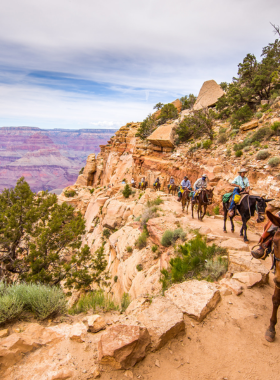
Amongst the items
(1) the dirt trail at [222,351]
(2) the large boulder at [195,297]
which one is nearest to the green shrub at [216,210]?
(2) the large boulder at [195,297]

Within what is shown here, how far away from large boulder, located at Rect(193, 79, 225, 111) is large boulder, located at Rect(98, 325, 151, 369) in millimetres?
34451

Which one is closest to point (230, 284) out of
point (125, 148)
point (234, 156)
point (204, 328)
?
point (204, 328)

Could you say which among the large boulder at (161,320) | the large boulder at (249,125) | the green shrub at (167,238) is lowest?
the green shrub at (167,238)

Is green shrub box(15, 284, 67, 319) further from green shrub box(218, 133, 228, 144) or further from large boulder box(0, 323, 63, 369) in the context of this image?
green shrub box(218, 133, 228, 144)

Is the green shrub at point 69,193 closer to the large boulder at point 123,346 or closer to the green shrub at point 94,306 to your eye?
the green shrub at point 94,306

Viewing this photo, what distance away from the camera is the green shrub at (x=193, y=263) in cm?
578

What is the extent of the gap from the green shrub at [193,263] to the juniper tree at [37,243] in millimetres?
7814

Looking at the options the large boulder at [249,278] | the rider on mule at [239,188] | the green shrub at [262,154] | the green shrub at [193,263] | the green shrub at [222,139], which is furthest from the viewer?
the green shrub at [222,139]

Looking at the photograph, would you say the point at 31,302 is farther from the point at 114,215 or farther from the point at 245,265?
the point at 114,215

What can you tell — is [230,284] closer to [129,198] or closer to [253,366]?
[253,366]

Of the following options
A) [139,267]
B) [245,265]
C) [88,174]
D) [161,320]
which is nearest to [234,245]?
[245,265]

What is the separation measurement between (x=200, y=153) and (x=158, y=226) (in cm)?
1314

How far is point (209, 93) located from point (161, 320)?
1440 inches

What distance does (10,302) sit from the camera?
12.8 feet
